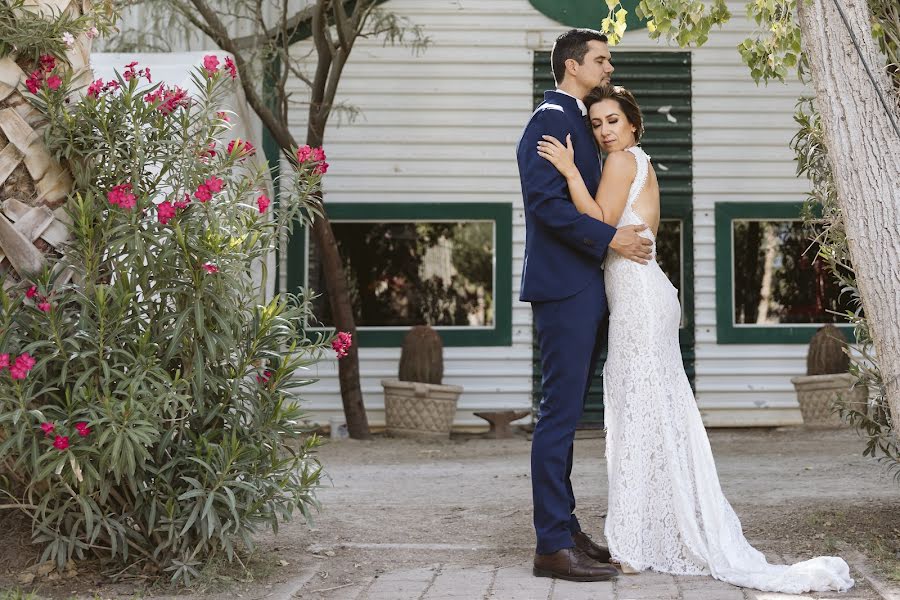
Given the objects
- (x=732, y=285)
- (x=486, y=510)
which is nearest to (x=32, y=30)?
(x=486, y=510)

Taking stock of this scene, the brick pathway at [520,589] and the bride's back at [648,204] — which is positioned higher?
the bride's back at [648,204]

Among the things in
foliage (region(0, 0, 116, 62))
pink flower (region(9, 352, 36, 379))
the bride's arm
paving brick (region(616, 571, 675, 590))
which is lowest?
paving brick (region(616, 571, 675, 590))

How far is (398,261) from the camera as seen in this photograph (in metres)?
10.4

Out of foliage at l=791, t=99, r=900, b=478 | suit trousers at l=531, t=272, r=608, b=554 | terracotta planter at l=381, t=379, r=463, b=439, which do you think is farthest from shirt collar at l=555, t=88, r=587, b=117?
terracotta planter at l=381, t=379, r=463, b=439

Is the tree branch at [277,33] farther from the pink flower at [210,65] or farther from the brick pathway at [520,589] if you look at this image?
the brick pathway at [520,589]

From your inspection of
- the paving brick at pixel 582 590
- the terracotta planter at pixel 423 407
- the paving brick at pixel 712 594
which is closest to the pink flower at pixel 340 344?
the paving brick at pixel 582 590

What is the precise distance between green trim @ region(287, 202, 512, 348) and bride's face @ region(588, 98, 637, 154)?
585 cm

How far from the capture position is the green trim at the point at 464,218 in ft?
33.4

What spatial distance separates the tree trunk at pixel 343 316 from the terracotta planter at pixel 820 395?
3885 millimetres

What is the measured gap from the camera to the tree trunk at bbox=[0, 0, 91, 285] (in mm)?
3721

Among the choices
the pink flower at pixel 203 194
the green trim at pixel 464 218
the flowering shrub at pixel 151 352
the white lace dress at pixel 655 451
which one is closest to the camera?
the flowering shrub at pixel 151 352

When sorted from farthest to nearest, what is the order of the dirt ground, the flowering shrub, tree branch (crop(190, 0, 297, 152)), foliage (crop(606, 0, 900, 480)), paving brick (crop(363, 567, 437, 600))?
tree branch (crop(190, 0, 297, 152)), foliage (crop(606, 0, 900, 480)), the dirt ground, paving brick (crop(363, 567, 437, 600)), the flowering shrub

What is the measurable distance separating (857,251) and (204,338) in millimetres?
2353

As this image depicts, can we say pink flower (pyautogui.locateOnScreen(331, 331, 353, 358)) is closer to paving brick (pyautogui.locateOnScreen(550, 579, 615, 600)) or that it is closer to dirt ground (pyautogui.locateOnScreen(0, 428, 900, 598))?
dirt ground (pyautogui.locateOnScreen(0, 428, 900, 598))
